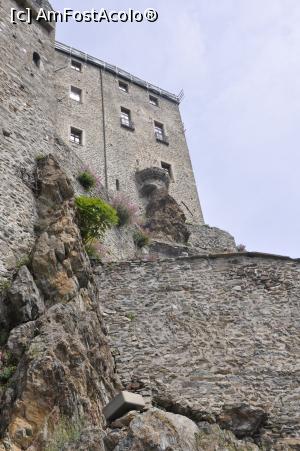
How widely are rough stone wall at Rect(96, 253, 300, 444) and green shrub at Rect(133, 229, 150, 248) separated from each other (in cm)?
457

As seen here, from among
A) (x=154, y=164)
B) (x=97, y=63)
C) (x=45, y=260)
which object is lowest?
(x=45, y=260)

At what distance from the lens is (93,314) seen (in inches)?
361

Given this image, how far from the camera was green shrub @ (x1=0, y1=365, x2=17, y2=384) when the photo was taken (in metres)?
7.05

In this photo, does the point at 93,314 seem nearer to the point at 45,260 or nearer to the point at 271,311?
the point at 45,260

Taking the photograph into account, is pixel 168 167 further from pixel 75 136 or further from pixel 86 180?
pixel 86 180

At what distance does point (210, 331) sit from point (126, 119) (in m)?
18.1

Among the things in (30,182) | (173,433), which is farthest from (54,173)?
(173,433)

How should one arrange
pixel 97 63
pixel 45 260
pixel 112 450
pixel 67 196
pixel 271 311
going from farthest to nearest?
pixel 97 63 → pixel 67 196 → pixel 271 311 → pixel 45 260 → pixel 112 450

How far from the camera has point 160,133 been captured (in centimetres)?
2772

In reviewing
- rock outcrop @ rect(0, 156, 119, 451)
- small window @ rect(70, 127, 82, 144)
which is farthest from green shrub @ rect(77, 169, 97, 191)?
small window @ rect(70, 127, 82, 144)

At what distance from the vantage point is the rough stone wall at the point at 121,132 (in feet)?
76.0

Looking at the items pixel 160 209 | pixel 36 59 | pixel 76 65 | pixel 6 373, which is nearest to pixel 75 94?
pixel 76 65

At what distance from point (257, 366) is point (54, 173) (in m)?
5.75

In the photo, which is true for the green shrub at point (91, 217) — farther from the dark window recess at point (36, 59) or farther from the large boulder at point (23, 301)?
the dark window recess at point (36, 59)
